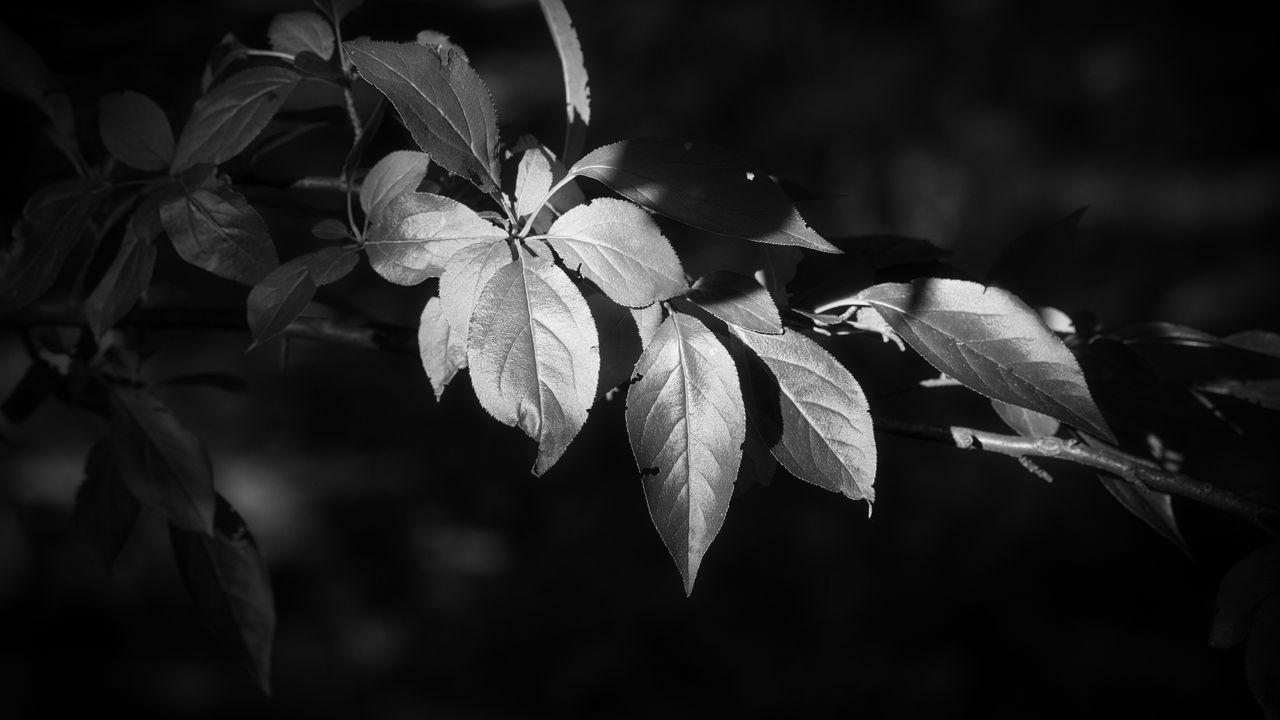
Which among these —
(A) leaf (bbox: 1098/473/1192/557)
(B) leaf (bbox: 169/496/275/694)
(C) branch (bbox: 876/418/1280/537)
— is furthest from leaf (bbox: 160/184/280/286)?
(A) leaf (bbox: 1098/473/1192/557)

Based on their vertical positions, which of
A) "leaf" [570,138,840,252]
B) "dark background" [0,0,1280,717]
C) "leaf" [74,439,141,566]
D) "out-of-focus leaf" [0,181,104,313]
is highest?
"leaf" [570,138,840,252]

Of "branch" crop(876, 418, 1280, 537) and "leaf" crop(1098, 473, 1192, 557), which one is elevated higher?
"branch" crop(876, 418, 1280, 537)

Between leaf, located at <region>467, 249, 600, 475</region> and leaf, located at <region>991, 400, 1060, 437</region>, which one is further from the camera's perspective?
leaf, located at <region>991, 400, 1060, 437</region>

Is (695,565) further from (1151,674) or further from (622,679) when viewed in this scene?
→ (1151,674)

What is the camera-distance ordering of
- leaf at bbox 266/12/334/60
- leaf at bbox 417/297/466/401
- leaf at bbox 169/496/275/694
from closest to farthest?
1. leaf at bbox 417/297/466/401
2. leaf at bbox 266/12/334/60
3. leaf at bbox 169/496/275/694

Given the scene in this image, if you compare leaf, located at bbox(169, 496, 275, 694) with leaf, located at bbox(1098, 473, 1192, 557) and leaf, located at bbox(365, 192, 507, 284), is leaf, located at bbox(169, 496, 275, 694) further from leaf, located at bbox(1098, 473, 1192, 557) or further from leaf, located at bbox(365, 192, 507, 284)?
leaf, located at bbox(1098, 473, 1192, 557)

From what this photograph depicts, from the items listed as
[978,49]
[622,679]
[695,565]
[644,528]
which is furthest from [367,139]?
[978,49]

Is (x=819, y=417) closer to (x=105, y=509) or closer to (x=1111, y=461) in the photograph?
(x=1111, y=461)

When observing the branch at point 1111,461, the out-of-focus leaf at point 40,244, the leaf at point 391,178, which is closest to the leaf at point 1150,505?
the branch at point 1111,461
